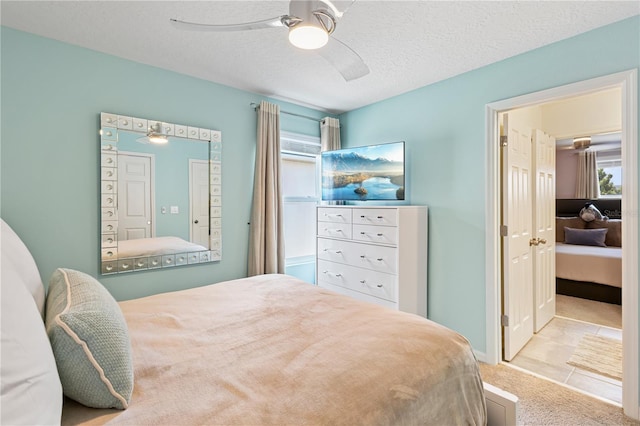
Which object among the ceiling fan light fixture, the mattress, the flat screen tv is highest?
the ceiling fan light fixture

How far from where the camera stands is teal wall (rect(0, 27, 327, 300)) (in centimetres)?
211

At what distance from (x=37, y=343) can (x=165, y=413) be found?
0.38 meters

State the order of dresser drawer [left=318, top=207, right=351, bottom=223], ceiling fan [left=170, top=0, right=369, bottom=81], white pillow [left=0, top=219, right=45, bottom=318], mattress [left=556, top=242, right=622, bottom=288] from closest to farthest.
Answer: white pillow [left=0, top=219, right=45, bottom=318], ceiling fan [left=170, top=0, right=369, bottom=81], dresser drawer [left=318, top=207, right=351, bottom=223], mattress [left=556, top=242, right=622, bottom=288]

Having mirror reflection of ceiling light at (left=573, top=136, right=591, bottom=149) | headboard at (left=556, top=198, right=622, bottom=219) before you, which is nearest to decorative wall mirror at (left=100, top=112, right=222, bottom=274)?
mirror reflection of ceiling light at (left=573, top=136, right=591, bottom=149)

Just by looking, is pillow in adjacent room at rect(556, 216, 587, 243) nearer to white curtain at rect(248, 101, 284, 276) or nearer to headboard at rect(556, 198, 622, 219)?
headboard at rect(556, 198, 622, 219)

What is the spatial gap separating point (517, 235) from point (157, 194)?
3.28 meters

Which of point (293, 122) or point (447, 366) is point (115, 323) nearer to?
point (447, 366)

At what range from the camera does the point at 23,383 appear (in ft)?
2.10

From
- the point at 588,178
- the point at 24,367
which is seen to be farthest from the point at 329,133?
the point at 588,178

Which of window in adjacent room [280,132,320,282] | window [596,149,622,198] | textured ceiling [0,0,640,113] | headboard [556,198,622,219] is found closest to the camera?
textured ceiling [0,0,640,113]

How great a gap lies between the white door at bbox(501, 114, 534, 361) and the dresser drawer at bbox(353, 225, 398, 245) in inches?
37.6

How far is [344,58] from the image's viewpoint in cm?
174

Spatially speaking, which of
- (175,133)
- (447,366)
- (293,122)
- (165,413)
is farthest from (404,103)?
(165,413)

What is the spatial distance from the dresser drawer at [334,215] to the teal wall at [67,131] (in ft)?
4.72
